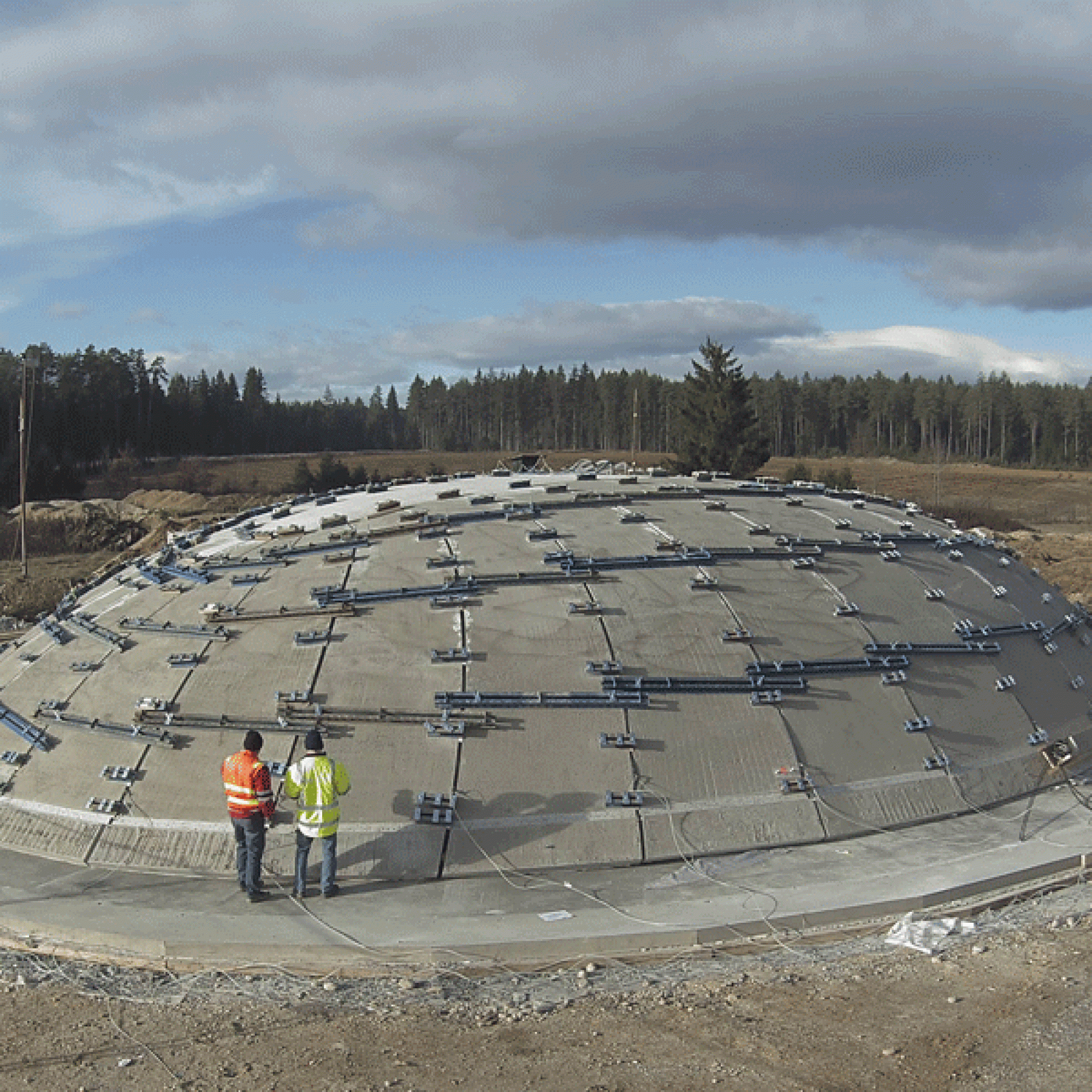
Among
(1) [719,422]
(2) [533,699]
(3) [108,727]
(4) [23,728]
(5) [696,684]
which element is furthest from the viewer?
(1) [719,422]

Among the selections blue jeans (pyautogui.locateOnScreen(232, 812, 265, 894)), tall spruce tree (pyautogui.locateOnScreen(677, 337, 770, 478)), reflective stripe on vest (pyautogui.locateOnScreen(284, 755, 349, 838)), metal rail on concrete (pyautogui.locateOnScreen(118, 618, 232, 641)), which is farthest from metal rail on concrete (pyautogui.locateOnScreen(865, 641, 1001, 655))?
tall spruce tree (pyautogui.locateOnScreen(677, 337, 770, 478))

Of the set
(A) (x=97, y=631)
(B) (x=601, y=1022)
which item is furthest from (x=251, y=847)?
(A) (x=97, y=631)

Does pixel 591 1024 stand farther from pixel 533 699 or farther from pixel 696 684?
pixel 696 684

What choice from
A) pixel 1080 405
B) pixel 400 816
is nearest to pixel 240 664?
pixel 400 816

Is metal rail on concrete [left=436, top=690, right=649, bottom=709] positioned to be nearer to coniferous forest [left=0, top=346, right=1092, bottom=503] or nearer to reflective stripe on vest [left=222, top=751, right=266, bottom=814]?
reflective stripe on vest [left=222, top=751, right=266, bottom=814]

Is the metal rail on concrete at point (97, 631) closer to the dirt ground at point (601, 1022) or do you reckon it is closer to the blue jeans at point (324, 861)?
the blue jeans at point (324, 861)

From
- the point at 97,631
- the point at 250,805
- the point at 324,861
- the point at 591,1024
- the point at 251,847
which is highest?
the point at 97,631

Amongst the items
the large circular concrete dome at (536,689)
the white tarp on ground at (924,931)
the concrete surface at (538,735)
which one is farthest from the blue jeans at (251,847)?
the white tarp on ground at (924,931)
